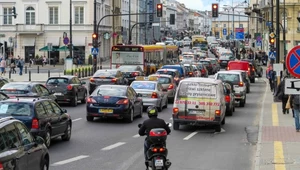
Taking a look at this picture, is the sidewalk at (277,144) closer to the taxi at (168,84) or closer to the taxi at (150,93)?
the taxi at (150,93)

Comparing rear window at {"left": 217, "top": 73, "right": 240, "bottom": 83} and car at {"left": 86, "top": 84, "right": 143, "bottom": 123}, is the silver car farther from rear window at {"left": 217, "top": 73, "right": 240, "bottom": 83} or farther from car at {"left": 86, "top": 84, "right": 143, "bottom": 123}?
rear window at {"left": 217, "top": 73, "right": 240, "bottom": 83}

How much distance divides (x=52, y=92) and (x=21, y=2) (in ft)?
189

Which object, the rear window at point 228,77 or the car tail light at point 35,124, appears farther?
the rear window at point 228,77

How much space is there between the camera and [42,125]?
1800cm

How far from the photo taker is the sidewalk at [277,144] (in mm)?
15984

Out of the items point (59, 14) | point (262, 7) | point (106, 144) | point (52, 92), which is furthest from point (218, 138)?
point (262, 7)

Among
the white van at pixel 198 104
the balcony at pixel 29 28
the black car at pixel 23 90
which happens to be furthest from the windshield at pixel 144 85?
the balcony at pixel 29 28

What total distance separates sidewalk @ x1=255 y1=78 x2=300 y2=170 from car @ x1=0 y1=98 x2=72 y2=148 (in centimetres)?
524

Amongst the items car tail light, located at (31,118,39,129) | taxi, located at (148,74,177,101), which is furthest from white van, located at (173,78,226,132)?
taxi, located at (148,74,177,101)

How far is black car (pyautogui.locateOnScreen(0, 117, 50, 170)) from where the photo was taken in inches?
414

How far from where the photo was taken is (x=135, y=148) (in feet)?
63.0

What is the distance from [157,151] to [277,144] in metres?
7.47

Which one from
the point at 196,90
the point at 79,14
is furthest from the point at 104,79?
the point at 79,14

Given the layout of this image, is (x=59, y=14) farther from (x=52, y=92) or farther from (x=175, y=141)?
(x=175, y=141)
